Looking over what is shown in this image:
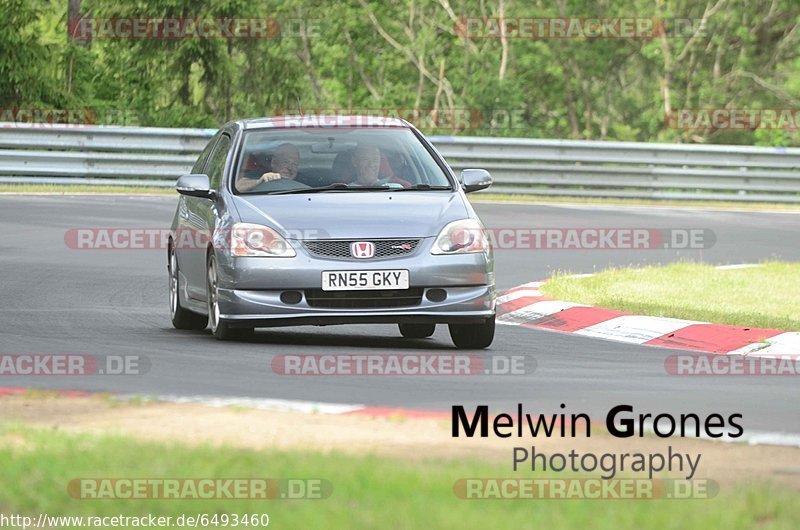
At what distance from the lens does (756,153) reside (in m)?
28.2

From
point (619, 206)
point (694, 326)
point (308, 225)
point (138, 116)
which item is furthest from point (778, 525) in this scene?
point (138, 116)

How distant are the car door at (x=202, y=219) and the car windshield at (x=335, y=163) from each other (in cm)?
25

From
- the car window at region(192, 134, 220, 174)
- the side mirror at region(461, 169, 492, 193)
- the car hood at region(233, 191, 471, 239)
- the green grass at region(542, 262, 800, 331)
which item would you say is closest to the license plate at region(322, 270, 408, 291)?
the car hood at region(233, 191, 471, 239)

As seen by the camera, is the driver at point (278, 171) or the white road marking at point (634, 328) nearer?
the driver at point (278, 171)

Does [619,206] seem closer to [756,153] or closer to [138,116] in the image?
[756,153]

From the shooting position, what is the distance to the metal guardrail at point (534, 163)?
2664 centimetres

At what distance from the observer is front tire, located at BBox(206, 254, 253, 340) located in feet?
36.4

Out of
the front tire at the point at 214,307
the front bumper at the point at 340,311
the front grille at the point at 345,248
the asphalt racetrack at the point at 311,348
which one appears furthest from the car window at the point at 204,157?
the front grille at the point at 345,248

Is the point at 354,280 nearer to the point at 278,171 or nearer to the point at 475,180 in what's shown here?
the point at 278,171

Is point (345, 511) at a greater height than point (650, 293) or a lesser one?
greater

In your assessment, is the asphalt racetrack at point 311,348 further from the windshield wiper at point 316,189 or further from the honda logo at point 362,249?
the windshield wiper at point 316,189

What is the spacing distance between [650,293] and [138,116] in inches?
746

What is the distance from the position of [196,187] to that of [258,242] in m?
0.97

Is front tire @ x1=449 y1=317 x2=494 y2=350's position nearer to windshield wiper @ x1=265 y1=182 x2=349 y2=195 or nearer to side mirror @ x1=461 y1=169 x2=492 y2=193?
side mirror @ x1=461 y1=169 x2=492 y2=193
